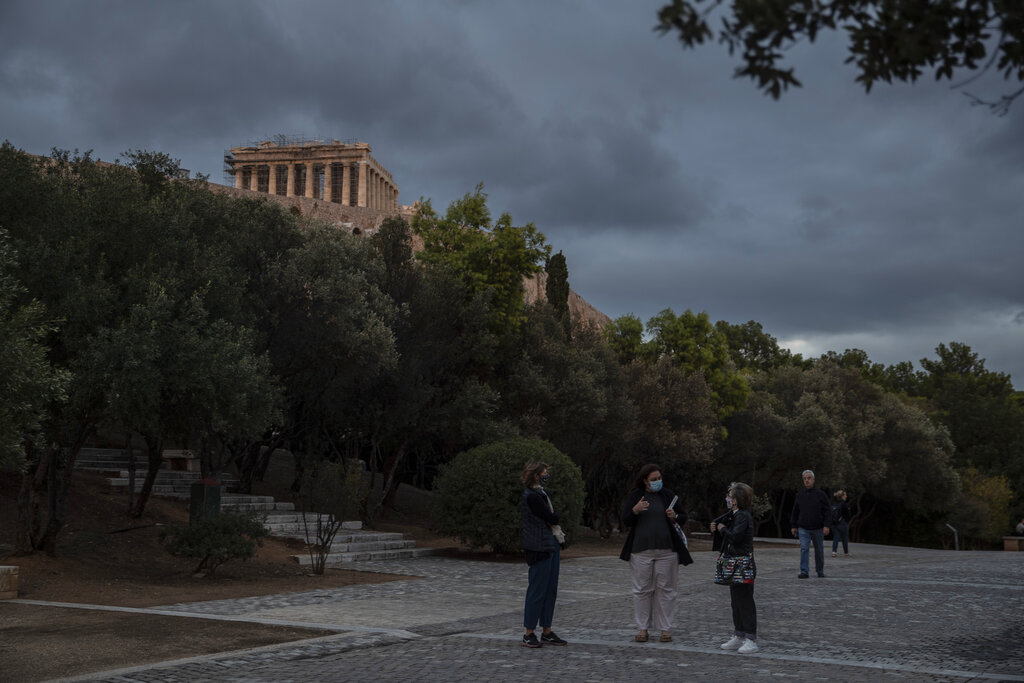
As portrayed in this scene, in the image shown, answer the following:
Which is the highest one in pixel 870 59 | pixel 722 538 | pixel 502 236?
pixel 502 236

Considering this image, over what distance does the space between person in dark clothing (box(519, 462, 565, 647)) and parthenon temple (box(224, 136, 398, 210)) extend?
114m

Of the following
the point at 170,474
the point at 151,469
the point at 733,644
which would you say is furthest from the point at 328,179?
the point at 733,644

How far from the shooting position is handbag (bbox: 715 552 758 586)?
8.57 m

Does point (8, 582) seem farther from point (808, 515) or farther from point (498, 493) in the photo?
point (808, 515)

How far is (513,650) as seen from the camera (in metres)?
8.50

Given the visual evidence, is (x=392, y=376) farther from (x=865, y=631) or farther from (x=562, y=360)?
(x=865, y=631)

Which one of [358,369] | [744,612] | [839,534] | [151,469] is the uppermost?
[358,369]

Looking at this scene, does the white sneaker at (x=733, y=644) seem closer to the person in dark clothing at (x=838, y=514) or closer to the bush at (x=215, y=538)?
the bush at (x=215, y=538)

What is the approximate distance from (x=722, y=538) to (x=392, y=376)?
1616cm

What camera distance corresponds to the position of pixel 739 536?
8734 mm

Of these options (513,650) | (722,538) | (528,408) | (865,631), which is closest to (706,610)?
(865,631)

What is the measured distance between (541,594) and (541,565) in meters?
0.26

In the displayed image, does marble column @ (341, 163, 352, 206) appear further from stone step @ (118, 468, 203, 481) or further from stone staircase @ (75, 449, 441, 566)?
stone step @ (118, 468, 203, 481)

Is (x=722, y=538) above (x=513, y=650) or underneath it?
above
